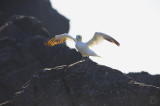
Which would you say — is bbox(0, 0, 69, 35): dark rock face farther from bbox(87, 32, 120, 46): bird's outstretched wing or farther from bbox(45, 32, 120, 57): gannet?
bbox(87, 32, 120, 46): bird's outstretched wing

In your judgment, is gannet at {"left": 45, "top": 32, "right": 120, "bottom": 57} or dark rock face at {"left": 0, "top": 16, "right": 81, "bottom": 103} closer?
gannet at {"left": 45, "top": 32, "right": 120, "bottom": 57}

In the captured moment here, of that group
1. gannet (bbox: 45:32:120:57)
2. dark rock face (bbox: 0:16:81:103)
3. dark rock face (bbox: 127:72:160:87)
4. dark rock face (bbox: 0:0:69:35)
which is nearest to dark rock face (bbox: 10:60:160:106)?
gannet (bbox: 45:32:120:57)

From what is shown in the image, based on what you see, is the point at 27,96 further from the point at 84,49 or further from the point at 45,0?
the point at 45,0

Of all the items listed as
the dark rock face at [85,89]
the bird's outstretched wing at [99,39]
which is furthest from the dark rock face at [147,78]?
the dark rock face at [85,89]

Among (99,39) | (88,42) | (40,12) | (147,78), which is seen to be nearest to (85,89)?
(99,39)

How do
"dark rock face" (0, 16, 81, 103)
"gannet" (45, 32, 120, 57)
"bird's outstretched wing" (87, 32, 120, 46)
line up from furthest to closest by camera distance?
"dark rock face" (0, 16, 81, 103) < "gannet" (45, 32, 120, 57) < "bird's outstretched wing" (87, 32, 120, 46)

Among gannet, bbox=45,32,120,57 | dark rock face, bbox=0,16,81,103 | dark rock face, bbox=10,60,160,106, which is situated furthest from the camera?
dark rock face, bbox=0,16,81,103
